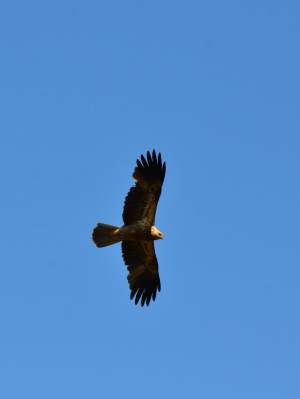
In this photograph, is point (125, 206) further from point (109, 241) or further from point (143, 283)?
point (143, 283)

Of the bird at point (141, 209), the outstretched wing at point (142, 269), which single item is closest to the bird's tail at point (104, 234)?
the bird at point (141, 209)

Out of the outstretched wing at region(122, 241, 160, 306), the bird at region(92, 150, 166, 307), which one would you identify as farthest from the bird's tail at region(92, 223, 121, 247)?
the outstretched wing at region(122, 241, 160, 306)

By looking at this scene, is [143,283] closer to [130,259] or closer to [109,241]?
[130,259]

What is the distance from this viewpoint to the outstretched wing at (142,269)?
23.2 meters

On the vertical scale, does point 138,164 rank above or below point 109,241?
above

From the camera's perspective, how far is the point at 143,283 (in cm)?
2358

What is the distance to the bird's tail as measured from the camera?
858 inches

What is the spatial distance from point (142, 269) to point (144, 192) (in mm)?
2336

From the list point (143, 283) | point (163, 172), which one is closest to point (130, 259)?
point (143, 283)

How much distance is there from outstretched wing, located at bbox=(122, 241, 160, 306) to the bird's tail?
130 cm

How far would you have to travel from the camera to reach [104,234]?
2181cm

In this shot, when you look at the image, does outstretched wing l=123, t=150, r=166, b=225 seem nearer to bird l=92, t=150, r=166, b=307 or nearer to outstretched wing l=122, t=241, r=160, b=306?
bird l=92, t=150, r=166, b=307

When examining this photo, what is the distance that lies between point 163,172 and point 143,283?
3.07 metres

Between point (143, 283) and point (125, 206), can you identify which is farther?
point (143, 283)
